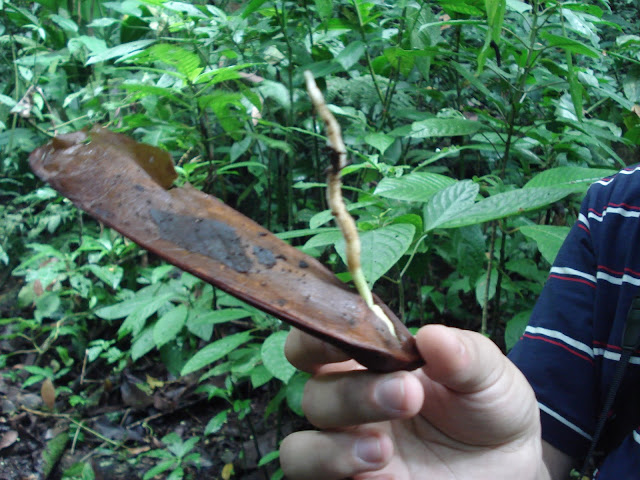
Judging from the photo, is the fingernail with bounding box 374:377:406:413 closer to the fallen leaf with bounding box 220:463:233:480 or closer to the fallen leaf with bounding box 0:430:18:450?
the fallen leaf with bounding box 220:463:233:480

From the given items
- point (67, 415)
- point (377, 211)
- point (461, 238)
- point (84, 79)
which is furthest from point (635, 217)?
point (84, 79)

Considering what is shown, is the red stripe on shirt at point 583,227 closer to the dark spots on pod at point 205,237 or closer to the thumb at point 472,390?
the thumb at point 472,390

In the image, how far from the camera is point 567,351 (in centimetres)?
87

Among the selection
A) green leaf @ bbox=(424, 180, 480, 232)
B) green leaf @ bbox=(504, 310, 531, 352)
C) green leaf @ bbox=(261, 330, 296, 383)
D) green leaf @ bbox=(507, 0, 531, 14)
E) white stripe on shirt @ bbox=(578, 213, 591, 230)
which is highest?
green leaf @ bbox=(507, 0, 531, 14)

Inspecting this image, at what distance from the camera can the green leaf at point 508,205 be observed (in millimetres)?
620

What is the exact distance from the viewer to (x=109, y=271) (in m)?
1.85

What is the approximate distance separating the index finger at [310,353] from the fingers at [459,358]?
0.12 meters

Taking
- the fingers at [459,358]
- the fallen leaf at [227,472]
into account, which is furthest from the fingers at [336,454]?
the fallen leaf at [227,472]

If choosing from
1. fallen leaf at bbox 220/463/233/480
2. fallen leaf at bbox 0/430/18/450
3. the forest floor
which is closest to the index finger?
the forest floor

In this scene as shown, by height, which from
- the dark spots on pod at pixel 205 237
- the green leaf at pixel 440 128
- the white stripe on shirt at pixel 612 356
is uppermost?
the dark spots on pod at pixel 205 237

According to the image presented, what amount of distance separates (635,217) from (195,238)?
787mm

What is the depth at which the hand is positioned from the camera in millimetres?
487

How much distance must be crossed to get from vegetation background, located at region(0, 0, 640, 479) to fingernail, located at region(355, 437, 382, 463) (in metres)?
0.19

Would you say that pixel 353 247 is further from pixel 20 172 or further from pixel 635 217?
pixel 20 172
